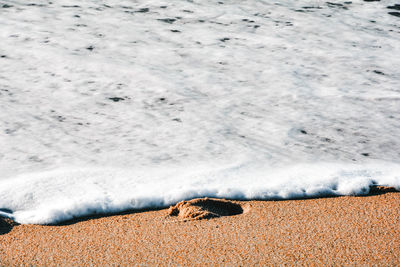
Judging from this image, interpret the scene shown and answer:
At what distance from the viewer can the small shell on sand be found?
1.90 metres

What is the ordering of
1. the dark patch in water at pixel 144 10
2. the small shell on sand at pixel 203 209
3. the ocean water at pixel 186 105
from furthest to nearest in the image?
1. the dark patch in water at pixel 144 10
2. the ocean water at pixel 186 105
3. the small shell on sand at pixel 203 209

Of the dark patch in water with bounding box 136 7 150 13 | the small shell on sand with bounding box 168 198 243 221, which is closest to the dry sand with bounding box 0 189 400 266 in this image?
the small shell on sand with bounding box 168 198 243 221

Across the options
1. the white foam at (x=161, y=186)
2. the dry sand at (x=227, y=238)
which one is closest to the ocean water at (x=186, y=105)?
the white foam at (x=161, y=186)

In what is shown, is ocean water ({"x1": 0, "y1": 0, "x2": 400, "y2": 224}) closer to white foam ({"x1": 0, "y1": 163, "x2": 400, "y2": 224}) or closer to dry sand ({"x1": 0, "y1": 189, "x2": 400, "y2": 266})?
white foam ({"x1": 0, "y1": 163, "x2": 400, "y2": 224})

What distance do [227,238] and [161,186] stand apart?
508 mm

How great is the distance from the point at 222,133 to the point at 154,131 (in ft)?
1.33

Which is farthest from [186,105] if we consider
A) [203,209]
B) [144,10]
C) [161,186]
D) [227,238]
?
[144,10]

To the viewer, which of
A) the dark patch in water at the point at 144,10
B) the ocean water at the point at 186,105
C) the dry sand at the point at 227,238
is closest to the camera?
the dry sand at the point at 227,238

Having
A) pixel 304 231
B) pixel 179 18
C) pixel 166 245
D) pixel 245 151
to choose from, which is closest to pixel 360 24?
pixel 179 18

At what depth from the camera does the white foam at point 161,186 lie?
194 centimetres

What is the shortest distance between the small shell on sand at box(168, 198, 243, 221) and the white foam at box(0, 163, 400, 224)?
6 cm

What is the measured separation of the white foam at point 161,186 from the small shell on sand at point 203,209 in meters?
0.06

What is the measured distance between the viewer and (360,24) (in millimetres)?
4785

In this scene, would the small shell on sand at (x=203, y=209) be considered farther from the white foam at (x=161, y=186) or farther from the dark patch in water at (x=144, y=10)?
the dark patch in water at (x=144, y=10)
